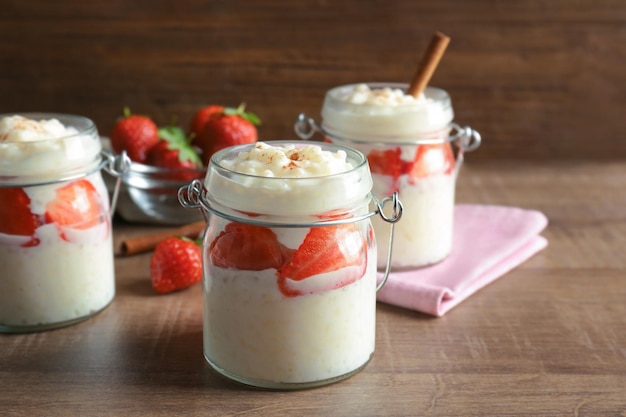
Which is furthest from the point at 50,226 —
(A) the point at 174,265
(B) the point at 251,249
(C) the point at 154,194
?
(C) the point at 154,194

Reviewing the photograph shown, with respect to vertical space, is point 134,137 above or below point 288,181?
below

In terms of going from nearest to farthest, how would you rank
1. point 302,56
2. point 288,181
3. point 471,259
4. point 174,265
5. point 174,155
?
point 288,181, point 174,265, point 471,259, point 174,155, point 302,56

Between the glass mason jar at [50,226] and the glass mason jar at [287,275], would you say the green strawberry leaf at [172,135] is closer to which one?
the glass mason jar at [50,226]

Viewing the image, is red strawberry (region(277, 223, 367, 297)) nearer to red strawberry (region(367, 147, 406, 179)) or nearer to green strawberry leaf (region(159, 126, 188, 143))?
red strawberry (region(367, 147, 406, 179))

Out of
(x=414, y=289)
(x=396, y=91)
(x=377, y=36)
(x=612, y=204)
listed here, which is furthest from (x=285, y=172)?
(x=377, y=36)

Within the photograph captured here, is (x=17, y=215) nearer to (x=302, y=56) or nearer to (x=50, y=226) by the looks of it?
(x=50, y=226)

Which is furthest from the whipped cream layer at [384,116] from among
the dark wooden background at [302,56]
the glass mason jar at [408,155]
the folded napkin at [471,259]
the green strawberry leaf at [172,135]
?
the dark wooden background at [302,56]

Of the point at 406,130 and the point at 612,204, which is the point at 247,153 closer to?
the point at 406,130
